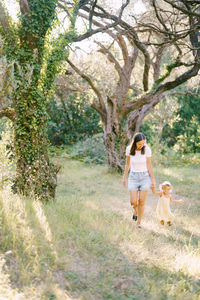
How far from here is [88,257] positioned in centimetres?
380

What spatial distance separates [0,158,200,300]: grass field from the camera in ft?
10.2

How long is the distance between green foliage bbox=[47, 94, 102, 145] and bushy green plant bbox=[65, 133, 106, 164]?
1685 mm

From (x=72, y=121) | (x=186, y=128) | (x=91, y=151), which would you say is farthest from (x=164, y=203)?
(x=72, y=121)

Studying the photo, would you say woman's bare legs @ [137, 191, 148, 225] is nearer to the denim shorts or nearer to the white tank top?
the denim shorts

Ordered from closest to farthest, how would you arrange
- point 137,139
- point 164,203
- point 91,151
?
point 137,139 → point 164,203 → point 91,151

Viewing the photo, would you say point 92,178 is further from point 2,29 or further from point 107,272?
point 107,272

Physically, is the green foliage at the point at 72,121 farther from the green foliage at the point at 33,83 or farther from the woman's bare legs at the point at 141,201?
the woman's bare legs at the point at 141,201

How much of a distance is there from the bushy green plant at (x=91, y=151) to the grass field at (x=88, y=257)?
8772 millimetres

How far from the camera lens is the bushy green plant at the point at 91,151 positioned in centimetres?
1459

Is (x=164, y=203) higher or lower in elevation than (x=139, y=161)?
lower

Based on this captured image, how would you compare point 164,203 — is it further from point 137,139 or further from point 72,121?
point 72,121

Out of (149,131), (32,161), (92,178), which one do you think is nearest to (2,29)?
(32,161)

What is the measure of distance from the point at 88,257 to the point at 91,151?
1158 centimetres

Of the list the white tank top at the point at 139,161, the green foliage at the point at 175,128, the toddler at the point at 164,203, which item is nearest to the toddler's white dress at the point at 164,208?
the toddler at the point at 164,203
